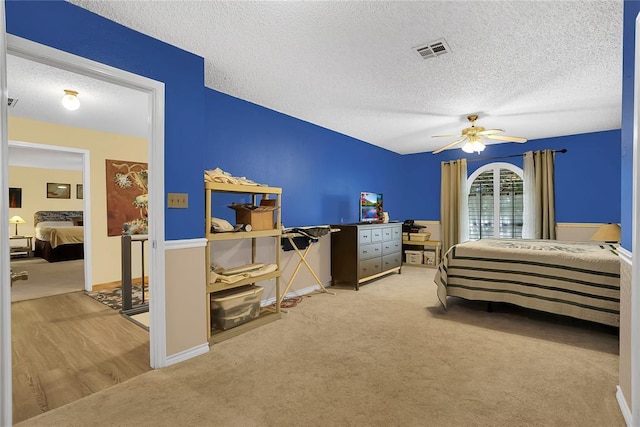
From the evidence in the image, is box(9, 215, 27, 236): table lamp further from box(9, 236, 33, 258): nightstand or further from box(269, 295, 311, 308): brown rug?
box(269, 295, 311, 308): brown rug

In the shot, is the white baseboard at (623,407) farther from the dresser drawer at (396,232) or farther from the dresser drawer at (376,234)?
the dresser drawer at (396,232)

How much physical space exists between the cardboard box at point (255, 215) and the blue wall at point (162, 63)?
23.8 inches

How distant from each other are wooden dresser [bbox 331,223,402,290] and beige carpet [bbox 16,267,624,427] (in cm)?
135

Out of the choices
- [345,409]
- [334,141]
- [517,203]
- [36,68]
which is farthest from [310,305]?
[517,203]

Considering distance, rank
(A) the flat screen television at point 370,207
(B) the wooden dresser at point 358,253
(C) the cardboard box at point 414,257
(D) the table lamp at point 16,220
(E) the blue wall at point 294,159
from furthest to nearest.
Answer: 1. (D) the table lamp at point 16,220
2. (C) the cardboard box at point 414,257
3. (A) the flat screen television at point 370,207
4. (B) the wooden dresser at point 358,253
5. (E) the blue wall at point 294,159

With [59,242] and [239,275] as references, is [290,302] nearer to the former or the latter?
[239,275]

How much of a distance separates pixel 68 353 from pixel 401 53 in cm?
361

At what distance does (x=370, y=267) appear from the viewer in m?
4.80

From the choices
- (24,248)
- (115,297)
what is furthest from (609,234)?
(24,248)

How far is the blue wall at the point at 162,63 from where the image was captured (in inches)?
→ 71.6

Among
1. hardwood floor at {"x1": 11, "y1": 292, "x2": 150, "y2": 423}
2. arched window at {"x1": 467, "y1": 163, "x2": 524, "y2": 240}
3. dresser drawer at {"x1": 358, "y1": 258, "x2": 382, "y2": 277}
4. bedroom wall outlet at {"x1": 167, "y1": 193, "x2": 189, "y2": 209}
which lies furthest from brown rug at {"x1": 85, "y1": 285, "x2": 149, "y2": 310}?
arched window at {"x1": 467, "y1": 163, "x2": 524, "y2": 240}

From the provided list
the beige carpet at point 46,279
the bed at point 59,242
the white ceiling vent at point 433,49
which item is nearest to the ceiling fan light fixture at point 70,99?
the beige carpet at point 46,279

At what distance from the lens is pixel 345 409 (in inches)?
71.4

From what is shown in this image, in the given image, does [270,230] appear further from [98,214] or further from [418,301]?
[98,214]
